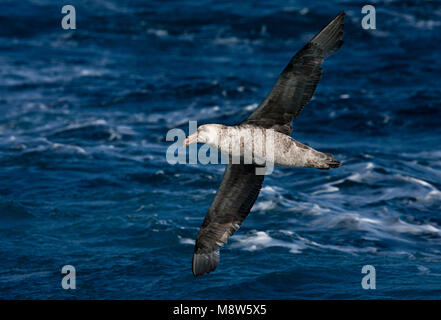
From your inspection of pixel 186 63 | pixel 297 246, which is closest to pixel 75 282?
pixel 297 246

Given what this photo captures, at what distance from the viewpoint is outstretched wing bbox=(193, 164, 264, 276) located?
1339 centimetres

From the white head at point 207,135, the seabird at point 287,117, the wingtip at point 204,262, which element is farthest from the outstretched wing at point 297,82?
the wingtip at point 204,262

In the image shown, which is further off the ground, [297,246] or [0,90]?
[0,90]

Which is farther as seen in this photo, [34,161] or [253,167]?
[34,161]

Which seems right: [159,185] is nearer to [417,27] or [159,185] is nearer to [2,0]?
[417,27]

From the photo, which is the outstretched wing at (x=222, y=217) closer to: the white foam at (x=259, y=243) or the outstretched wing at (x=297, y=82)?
the outstretched wing at (x=297, y=82)

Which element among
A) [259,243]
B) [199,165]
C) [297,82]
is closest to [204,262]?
[297,82]

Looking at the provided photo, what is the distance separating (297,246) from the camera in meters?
19.0

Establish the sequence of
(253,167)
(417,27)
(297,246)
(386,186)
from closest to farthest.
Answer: (253,167)
(297,246)
(386,186)
(417,27)

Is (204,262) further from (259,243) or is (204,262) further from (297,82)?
(259,243)

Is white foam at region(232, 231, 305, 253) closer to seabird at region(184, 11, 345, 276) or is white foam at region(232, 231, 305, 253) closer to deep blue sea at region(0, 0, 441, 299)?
deep blue sea at region(0, 0, 441, 299)

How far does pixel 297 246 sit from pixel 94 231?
17.2 ft

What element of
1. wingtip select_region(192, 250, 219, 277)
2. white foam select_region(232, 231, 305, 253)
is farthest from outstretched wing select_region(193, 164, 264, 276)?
white foam select_region(232, 231, 305, 253)

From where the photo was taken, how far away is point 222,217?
13539mm
